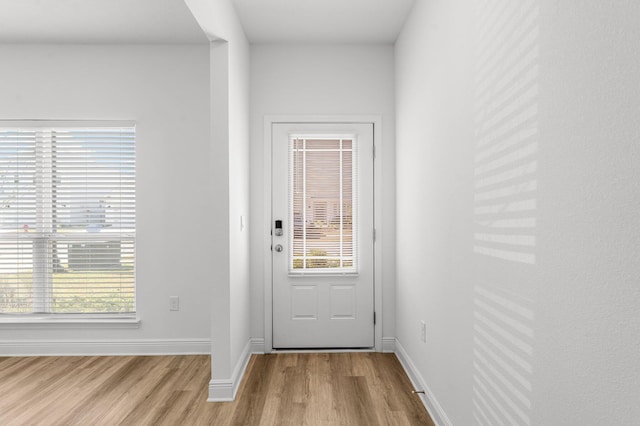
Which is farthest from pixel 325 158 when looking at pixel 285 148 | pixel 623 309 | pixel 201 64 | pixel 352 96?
pixel 623 309

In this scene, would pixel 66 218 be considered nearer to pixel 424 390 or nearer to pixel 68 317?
pixel 68 317

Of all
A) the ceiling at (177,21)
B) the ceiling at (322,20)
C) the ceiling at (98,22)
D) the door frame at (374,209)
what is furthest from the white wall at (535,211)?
the ceiling at (98,22)

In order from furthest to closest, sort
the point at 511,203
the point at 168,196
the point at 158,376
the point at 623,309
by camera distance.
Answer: the point at 168,196 → the point at 158,376 → the point at 511,203 → the point at 623,309

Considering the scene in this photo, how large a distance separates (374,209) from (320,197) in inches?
A: 19.5

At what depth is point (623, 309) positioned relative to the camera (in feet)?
3.07

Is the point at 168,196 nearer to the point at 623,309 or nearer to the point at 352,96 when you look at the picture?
the point at 352,96

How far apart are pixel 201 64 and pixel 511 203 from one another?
299cm

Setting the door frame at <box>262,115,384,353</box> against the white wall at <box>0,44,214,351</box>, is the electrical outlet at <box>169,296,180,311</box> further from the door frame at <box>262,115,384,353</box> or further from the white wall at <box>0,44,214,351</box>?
the door frame at <box>262,115,384,353</box>

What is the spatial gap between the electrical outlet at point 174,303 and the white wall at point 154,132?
0.10 feet

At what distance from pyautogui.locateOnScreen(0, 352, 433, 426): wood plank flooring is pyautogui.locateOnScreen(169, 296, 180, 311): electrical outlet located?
416mm

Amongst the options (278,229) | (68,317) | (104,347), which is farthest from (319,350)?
(68,317)

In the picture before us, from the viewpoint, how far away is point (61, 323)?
349cm

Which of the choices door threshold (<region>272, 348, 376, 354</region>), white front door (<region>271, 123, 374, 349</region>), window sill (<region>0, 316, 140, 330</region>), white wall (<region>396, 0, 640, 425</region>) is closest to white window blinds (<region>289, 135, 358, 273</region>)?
white front door (<region>271, 123, 374, 349</region>)

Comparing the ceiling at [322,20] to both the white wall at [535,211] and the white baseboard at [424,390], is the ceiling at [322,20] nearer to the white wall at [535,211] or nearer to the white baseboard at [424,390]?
the white wall at [535,211]
